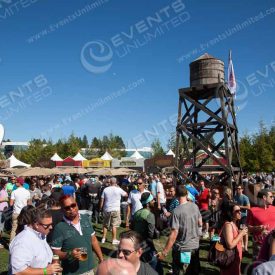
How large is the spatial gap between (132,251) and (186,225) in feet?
7.15

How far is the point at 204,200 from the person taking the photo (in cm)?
1056

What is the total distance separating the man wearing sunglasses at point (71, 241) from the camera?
4.17 m

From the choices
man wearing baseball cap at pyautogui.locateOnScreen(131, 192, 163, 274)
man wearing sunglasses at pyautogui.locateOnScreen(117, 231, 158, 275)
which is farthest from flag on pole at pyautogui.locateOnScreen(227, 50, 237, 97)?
man wearing sunglasses at pyautogui.locateOnScreen(117, 231, 158, 275)

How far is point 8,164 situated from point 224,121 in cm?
2781

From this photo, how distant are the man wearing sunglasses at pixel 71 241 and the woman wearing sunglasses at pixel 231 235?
190 centimetres

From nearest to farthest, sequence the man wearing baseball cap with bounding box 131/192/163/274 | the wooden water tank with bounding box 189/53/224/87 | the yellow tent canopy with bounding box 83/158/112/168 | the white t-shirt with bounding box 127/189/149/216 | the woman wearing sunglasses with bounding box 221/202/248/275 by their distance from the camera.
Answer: the woman wearing sunglasses with bounding box 221/202/248/275, the man wearing baseball cap with bounding box 131/192/163/274, the white t-shirt with bounding box 127/189/149/216, the wooden water tank with bounding box 189/53/224/87, the yellow tent canopy with bounding box 83/158/112/168

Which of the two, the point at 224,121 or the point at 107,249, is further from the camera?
the point at 224,121

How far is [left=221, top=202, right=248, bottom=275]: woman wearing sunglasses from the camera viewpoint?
4625 mm

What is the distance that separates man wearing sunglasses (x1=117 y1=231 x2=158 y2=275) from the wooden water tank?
11623 millimetres

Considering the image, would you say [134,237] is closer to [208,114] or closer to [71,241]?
[71,241]

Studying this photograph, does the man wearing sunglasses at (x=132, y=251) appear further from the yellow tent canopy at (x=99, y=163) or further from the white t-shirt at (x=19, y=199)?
the yellow tent canopy at (x=99, y=163)

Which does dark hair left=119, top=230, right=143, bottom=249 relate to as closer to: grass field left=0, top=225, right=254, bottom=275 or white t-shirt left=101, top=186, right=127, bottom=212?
grass field left=0, top=225, right=254, bottom=275

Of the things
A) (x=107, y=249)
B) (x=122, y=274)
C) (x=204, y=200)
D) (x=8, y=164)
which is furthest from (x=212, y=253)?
(x=8, y=164)

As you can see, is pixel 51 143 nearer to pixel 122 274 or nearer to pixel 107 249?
pixel 107 249
